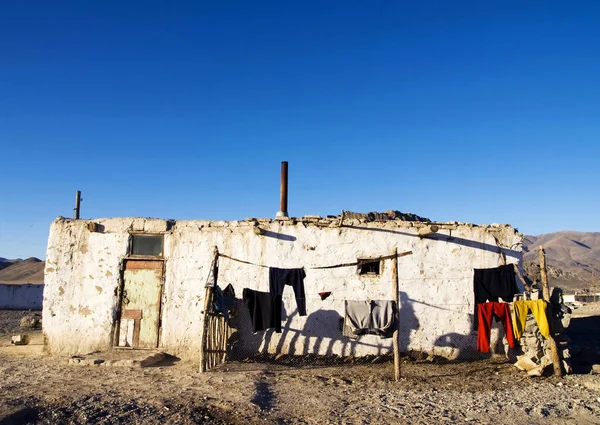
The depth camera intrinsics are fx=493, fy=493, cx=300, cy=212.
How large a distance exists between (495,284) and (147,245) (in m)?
8.92

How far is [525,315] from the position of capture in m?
10.8

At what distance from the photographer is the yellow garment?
10391mm

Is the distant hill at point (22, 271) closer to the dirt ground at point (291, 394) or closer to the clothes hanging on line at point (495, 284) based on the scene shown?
the dirt ground at point (291, 394)

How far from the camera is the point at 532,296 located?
11000 millimetres

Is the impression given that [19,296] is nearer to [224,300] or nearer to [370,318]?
[224,300]

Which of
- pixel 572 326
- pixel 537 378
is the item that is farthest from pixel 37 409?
pixel 572 326

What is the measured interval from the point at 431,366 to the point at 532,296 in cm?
280

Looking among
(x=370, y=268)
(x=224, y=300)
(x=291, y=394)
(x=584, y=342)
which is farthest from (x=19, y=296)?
(x=584, y=342)

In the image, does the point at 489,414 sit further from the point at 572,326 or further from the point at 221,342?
the point at 572,326

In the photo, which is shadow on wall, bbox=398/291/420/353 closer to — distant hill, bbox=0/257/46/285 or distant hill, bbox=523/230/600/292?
distant hill, bbox=523/230/600/292

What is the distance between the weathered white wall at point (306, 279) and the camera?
1240cm

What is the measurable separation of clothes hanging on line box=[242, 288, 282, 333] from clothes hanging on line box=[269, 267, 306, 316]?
8.9 inches

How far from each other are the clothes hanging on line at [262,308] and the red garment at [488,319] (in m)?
4.62

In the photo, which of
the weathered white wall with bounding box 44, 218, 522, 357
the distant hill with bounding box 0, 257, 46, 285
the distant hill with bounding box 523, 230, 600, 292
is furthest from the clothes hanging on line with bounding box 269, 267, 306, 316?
the distant hill with bounding box 0, 257, 46, 285
